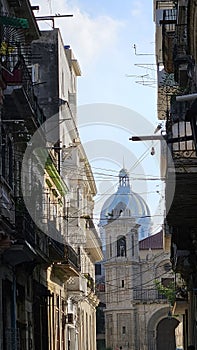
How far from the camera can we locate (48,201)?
3219 centimetres

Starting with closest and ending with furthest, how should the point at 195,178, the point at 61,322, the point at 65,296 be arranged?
1. the point at 195,178
2. the point at 61,322
3. the point at 65,296

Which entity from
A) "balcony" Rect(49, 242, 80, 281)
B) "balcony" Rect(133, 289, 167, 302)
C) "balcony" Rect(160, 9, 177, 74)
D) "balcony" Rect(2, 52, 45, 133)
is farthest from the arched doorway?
"balcony" Rect(2, 52, 45, 133)

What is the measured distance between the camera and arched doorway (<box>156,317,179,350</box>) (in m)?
78.3

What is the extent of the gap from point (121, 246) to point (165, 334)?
25.4 feet

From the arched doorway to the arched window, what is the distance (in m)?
6.05

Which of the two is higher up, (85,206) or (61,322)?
(85,206)

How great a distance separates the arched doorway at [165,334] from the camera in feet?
257

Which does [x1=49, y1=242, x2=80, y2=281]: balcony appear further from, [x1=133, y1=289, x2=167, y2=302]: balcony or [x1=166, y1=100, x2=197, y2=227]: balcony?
[x1=133, y1=289, x2=167, y2=302]: balcony

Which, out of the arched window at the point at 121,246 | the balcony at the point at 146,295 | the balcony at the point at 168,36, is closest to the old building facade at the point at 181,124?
the balcony at the point at 168,36

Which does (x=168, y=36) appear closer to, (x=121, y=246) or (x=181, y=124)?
(x=181, y=124)

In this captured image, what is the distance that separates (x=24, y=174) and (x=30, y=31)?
374 cm

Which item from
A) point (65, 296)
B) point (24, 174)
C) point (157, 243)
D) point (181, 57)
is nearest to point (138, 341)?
point (157, 243)

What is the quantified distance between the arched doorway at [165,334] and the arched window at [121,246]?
6.05 metres

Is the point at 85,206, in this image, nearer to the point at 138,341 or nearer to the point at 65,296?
the point at 65,296
